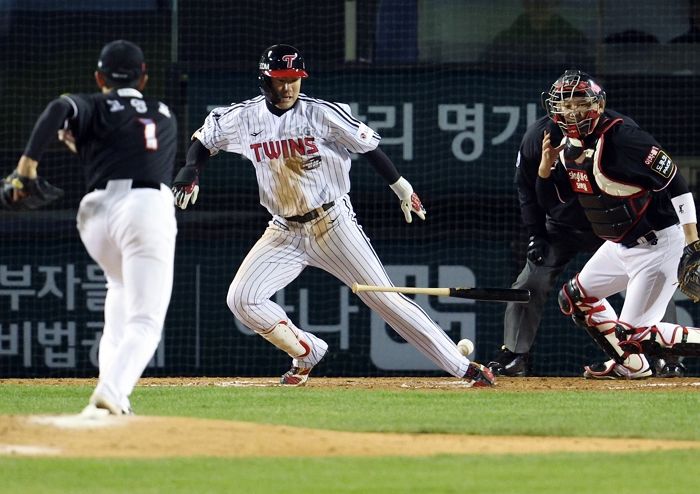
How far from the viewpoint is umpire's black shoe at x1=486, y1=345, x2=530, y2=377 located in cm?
1143

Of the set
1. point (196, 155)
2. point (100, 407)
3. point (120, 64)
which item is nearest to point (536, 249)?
point (196, 155)

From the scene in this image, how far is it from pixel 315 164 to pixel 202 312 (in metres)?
2.92

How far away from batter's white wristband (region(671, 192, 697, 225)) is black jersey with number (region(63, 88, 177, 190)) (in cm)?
360

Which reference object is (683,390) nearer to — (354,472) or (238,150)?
(238,150)

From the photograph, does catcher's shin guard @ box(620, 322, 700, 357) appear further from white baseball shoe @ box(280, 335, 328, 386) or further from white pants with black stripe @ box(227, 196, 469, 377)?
white baseball shoe @ box(280, 335, 328, 386)

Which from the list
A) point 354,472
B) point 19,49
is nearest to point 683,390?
point 354,472

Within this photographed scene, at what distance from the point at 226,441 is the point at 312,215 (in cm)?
323

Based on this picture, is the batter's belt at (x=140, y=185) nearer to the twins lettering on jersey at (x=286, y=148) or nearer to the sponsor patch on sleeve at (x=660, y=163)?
the twins lettering on jersey at (x=286, y=148)

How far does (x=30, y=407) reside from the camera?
901 cm

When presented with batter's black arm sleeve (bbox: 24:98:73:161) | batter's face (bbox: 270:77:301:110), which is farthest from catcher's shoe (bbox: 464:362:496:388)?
batter's black arm sleeve (bbox: 24:98:73:161)

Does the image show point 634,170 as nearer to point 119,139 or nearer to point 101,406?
point 119,139

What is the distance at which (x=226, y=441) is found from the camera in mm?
6758

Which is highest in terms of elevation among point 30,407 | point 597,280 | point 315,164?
point 315,164

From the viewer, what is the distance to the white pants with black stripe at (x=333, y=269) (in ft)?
31.9
